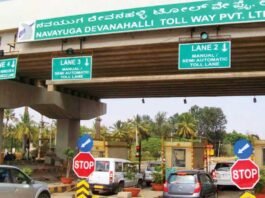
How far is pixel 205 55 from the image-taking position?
681 inches

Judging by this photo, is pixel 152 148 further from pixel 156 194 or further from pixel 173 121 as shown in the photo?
pixel 156 194

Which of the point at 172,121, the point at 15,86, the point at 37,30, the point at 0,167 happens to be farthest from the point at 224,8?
the point at 172,121

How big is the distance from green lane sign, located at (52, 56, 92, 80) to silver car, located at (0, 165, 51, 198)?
6621 millimetres

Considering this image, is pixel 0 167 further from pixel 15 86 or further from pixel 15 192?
pixel 15 86

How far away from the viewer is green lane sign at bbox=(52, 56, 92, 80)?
19391 mm

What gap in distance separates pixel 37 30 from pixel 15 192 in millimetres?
9021

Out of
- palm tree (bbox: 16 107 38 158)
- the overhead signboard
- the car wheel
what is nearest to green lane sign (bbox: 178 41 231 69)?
the overhead signboard

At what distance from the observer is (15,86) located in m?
28.0

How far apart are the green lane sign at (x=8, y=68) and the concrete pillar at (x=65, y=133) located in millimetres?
14934

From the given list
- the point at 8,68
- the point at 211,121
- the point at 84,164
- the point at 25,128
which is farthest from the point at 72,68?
the point at 211,121

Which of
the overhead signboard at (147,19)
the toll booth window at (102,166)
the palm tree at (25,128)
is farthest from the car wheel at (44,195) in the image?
the palm tree at (25,128)

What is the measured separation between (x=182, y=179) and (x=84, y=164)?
15.9 ft

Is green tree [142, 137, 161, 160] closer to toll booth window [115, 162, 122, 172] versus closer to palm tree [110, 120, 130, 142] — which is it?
palm tree [110, 120, 130, 142]

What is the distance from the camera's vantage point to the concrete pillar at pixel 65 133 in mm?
35812
